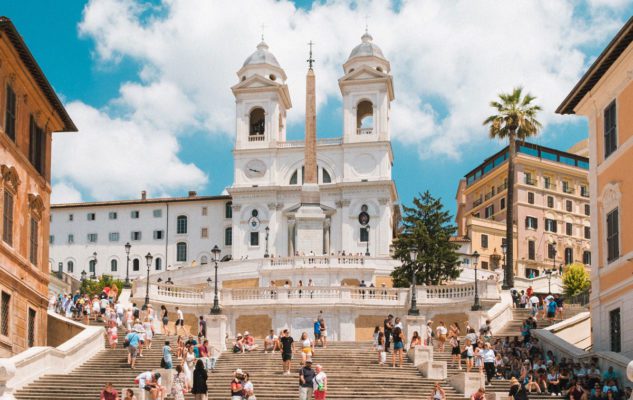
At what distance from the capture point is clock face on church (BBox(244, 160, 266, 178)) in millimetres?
103688

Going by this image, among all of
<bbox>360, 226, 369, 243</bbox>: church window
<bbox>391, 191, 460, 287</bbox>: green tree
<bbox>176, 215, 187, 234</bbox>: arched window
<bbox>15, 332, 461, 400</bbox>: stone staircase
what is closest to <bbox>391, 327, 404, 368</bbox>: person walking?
<bbox>15, 332, 461, 400</bbox>: stone staircase

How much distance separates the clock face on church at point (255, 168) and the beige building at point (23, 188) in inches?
2371

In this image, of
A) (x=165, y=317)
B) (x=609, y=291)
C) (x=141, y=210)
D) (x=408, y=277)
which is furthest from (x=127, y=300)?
(x=141, y=210)

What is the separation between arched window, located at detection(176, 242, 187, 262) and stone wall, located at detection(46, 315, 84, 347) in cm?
6481

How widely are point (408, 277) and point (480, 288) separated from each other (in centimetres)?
1683

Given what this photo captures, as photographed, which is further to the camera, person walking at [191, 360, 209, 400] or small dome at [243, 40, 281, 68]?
small dome at [243, 40, 281, 68]

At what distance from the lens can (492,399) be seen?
31.0 meters

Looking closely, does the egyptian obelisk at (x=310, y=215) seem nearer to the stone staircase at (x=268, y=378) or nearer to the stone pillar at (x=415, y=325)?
the stone pillar at (x=415, y=325)

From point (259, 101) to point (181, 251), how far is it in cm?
1662

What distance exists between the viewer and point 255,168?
104 m

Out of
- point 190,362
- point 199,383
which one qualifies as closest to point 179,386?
point 199,383

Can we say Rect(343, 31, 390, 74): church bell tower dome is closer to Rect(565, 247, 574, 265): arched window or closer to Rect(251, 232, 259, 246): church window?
Rect(251, 232, 259, 246): church window

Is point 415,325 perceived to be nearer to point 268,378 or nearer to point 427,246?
point 268,378

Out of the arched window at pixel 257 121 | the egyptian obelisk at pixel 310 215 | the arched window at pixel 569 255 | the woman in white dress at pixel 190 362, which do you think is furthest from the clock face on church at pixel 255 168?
the woman in white dress at pixel 190 362
